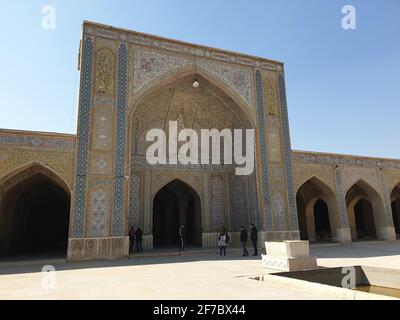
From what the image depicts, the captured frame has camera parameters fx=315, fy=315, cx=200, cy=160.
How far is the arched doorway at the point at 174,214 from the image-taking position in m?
14.7

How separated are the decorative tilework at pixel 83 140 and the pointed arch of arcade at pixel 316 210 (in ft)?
30.6

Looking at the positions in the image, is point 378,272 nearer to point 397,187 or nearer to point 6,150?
point 6,150

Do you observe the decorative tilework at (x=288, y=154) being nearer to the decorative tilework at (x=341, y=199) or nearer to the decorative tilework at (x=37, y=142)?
the decorative tilework at (x=341, y=199)

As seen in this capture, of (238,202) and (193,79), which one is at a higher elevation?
(193,79)

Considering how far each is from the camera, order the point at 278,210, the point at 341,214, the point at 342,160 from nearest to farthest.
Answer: the point at 278,210, the point at 341,214, the point at 342,160

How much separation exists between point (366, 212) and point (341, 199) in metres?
4.67

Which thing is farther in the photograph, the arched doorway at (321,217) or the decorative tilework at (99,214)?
the arched doorway at (321,217)

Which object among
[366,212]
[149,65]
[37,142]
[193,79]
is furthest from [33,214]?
[366,212]

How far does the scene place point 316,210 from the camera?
20.0m

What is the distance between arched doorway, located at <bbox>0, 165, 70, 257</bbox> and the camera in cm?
1102

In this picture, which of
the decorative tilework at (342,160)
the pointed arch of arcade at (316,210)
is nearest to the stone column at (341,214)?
the pointed arch of arcade at (316,210)

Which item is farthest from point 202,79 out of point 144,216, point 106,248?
point 106,248

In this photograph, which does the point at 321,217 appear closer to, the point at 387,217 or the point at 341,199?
the point at 387,217

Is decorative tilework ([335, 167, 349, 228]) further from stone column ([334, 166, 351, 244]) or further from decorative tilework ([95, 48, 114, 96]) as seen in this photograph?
decorative tilework ([95, 48, 114, 96])
